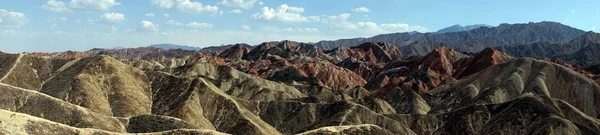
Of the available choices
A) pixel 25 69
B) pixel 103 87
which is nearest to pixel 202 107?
pixel 103 87

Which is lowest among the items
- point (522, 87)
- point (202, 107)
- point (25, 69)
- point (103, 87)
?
point (522, 87)

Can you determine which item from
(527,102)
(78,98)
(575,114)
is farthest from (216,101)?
(575,114)

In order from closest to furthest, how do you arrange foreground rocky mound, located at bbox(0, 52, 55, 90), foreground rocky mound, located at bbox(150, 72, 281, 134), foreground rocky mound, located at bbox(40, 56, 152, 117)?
1. foreground rocky mound, located at bbox(40, 56, 152, 117)
2. foreground rocky mound, located at bbox(150, 72, 281, 134)
3. foreground rocky mound, located at bbox(0, 52, 55, 90)

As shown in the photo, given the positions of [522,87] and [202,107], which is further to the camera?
[522,87]

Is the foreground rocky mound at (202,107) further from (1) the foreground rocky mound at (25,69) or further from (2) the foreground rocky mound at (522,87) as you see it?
(2) the foreground rocky mound at (522,87)

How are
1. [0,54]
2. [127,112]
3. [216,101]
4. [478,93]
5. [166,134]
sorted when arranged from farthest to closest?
[478,93] < [0,54] < [216,101] < [127,112] < [166,134]

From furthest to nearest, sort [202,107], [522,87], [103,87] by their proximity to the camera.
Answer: [522,87] < [202,107] < [103,87]

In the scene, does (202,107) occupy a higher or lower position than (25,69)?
lower

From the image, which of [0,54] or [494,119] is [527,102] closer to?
[494,119]

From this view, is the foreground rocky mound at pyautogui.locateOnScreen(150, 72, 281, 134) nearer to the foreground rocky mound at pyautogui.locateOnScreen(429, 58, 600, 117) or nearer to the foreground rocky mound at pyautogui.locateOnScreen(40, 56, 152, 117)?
the foreground rocky mound at pyautogui.locateOnScreen(40, 56, 152, 117)

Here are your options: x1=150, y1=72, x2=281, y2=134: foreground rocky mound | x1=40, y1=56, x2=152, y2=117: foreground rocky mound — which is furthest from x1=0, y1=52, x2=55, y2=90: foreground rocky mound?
x1=150, y1=72, x2=281, y2=134: foreground rocky mound

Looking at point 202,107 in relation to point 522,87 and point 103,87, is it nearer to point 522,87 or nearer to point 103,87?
point 103,87
